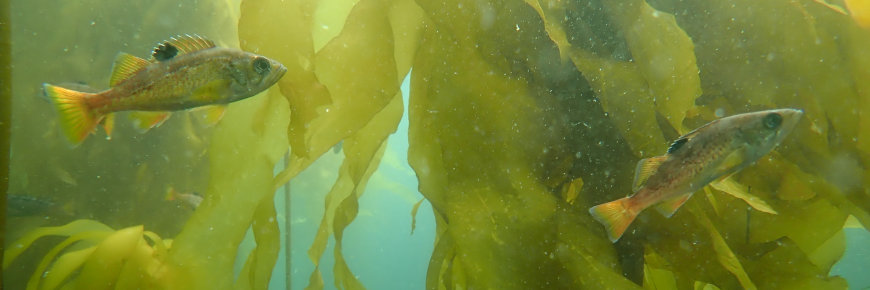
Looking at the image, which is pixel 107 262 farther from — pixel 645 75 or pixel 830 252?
pixel 830 252

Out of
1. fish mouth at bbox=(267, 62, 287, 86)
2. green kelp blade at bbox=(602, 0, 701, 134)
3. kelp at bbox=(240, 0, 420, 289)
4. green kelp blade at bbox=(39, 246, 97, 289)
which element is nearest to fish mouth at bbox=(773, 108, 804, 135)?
green kelp blade at bbox=(602, 0, 701, 134)

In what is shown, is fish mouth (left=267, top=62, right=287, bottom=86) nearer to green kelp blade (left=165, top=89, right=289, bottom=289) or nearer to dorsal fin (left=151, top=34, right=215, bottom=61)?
dorsal fin (left=151, top=34, right=215, bottom=61)

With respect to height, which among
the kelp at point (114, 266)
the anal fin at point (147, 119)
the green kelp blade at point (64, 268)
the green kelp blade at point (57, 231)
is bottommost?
the green kelp blade at point (57, 231)

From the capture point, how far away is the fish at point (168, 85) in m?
1.55

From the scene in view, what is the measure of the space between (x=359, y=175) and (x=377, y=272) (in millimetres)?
74155

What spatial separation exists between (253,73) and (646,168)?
133cm

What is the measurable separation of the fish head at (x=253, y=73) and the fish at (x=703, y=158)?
3.76 feet

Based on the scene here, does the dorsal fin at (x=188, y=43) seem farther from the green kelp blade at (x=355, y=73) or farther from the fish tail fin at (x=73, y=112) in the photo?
the green kelp blade at (x=355, y=73)

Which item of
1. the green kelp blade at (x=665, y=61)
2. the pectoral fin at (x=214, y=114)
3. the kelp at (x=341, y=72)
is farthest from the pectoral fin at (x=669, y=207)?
the pectoral fin at (x=214, y=114)

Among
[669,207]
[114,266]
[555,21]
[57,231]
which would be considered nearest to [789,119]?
[669,207]

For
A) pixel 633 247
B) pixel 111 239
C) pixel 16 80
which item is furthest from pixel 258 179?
pixel 16 80

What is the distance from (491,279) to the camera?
174 centimetres

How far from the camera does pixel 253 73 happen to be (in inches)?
A: 60.3

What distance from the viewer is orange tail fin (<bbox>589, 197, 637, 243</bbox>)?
1382mm
